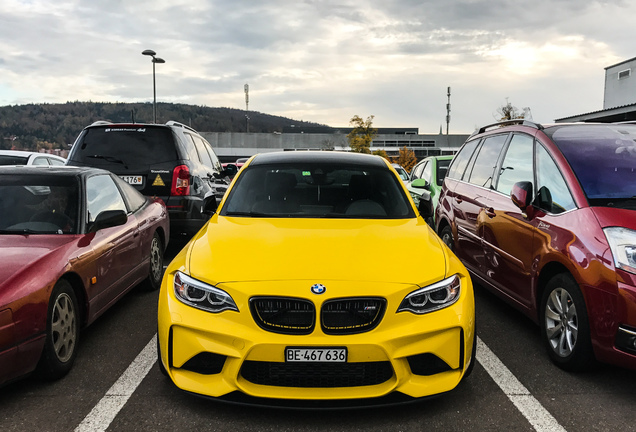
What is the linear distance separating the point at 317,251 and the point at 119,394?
148cm

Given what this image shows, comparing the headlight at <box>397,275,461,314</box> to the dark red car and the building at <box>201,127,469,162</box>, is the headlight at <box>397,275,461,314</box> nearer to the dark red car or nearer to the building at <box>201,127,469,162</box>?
the dark red car

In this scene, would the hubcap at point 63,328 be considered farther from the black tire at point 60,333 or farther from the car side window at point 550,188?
the car side window at point 550,188

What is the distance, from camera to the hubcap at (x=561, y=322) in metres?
3.68

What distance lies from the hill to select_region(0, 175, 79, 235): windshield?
51.3 meters

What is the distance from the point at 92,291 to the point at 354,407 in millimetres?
2342

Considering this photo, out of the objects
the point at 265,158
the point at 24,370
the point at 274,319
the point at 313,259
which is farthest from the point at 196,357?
the point at 265,158

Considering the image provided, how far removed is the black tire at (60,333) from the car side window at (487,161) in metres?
3.81

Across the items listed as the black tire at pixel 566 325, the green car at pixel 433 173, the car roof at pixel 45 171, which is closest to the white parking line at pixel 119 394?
the car roof at pixel 45 171

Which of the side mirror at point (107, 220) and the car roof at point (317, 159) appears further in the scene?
the car roof at point (317, 159)

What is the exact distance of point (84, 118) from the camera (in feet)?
305

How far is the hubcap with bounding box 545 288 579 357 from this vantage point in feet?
12.1

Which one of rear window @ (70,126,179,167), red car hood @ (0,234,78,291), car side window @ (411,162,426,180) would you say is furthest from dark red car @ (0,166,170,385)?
car side window @ (411,162,426,180)

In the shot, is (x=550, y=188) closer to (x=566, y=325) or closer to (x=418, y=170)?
(x=566, y=325)

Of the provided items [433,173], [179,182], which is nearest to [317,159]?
[179,182]
